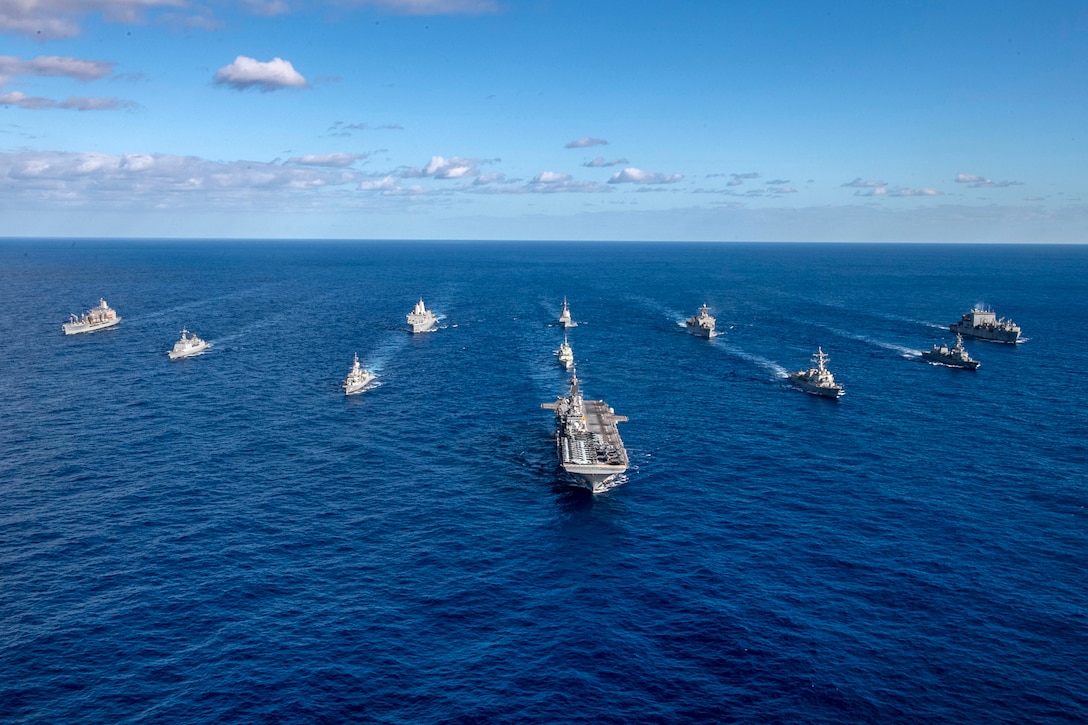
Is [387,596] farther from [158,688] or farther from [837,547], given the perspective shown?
[837,547]

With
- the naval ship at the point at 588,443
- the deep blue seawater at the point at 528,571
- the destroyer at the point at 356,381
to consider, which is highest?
the destroyer at the point at 356,381

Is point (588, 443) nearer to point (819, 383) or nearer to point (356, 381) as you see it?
point (356, 381)

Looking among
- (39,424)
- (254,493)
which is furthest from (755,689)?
(39,424)

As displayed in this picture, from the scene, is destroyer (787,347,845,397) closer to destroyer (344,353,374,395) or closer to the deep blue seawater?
the deep blue seawater

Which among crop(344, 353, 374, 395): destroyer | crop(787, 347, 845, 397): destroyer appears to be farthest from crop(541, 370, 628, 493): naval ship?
crop(787, 347, 845, 397): destroyer

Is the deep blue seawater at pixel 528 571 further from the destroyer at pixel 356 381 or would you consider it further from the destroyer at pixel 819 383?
the destroyer at pixel 819 383

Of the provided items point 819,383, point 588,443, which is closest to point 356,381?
point 588,443

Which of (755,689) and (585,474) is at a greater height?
(585,474)

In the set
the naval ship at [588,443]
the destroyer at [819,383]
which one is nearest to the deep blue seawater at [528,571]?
the naval ship at [588,443]

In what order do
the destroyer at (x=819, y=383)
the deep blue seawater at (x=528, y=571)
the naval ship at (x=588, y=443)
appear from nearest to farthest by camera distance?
the deep blue seawater at (x=528, y=571) → the naval ship at (x=588, y=443) → the destroyer at (x=819, y=383)
